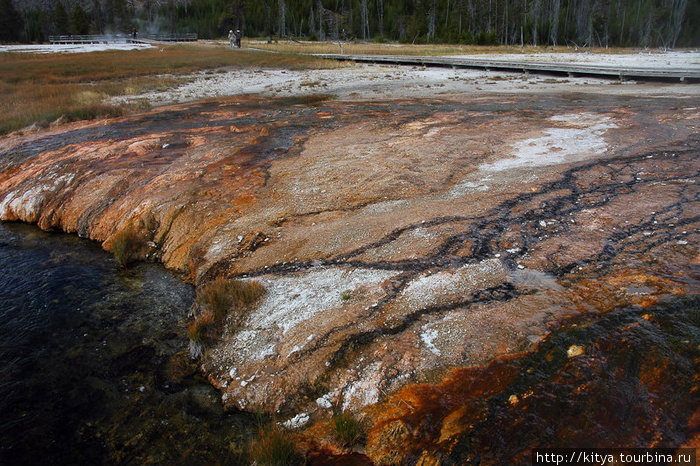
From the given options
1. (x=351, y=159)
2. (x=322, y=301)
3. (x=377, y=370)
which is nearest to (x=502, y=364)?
(x=377, y=370)

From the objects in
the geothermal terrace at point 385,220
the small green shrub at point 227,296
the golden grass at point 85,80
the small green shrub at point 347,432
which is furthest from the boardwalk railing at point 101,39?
the small green shrub at point 347,432

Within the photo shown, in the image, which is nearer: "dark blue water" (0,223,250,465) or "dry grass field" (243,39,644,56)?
"dark blue water" (0,223,250,465)

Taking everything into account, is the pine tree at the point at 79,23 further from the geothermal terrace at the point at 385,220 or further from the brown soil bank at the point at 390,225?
the brown soil bank at the point at 390,225

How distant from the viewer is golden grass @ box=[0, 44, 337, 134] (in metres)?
13.7

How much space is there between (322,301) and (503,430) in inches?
78.7

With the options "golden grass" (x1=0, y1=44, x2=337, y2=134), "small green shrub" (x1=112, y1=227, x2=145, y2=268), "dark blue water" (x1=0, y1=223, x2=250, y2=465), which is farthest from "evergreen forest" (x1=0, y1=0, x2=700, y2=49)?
"dark blue water" (x1=0, y1=223, x2=250, y2=465)

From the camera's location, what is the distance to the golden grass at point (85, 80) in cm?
1372

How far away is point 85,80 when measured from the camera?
73.0 feet

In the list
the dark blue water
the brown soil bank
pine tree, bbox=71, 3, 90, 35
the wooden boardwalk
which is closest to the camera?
the dark blue water

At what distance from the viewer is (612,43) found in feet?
195

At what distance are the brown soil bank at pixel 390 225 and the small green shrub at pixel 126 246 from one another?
0.49 ft

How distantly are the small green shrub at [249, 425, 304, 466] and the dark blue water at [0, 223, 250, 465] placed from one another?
28 cm

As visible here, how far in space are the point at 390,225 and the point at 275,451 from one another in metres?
3.04

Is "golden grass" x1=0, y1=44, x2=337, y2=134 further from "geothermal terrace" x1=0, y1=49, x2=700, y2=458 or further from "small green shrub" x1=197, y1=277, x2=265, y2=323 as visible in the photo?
"small green shrub" x1=197, y1=277, x2=265, y2=323
